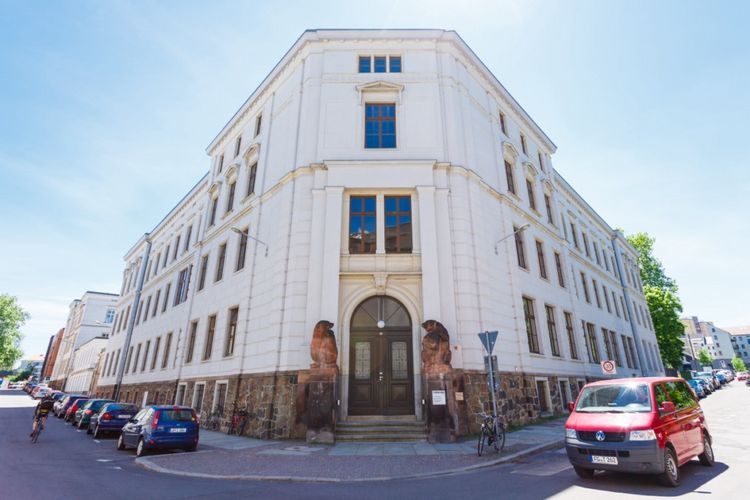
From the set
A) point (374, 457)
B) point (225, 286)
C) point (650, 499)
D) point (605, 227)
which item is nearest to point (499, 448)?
point (374, 457)

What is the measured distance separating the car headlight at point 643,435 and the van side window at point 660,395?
2.78ft

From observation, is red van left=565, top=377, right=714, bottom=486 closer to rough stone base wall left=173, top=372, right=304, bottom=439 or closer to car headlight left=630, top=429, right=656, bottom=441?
car headlight left=630, top=429, right=656, bottom=441

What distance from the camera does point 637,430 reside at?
647 cm

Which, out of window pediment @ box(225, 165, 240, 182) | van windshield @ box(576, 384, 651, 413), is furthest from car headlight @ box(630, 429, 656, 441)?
window pediment @ box(225, 165, 240, 182)

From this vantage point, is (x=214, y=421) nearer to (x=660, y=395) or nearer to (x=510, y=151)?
(x=660, y=395)

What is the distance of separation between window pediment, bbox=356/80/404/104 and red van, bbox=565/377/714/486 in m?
15.1

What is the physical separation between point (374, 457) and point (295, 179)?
1173cm

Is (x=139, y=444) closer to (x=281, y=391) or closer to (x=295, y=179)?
(x=281, y=391)

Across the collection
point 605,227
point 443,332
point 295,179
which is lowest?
point 443,332

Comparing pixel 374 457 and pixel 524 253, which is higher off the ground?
pixel 524 253

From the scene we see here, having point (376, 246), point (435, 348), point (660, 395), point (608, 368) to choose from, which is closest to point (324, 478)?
point (435, 348)

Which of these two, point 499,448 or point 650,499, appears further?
point 499,448

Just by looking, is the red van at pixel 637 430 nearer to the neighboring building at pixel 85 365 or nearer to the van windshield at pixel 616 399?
the van windshield at pixel 616 399

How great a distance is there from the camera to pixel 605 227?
124ft
